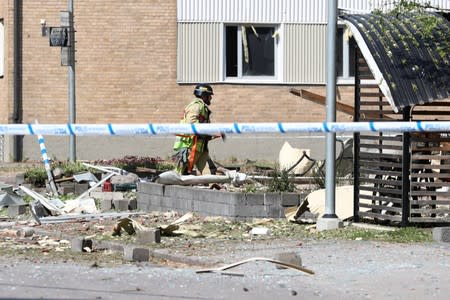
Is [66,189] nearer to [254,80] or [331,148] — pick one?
[331,148]

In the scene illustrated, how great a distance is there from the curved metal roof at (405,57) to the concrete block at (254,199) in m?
2.05

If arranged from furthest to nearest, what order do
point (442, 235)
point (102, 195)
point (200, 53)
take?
point (200, 53) < point (102, 195) < point (442, 235)

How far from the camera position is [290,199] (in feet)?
46.0

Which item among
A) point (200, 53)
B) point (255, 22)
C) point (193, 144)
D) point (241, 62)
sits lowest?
point (193, 144)

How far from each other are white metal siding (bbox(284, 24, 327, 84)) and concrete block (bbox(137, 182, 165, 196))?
12.1m

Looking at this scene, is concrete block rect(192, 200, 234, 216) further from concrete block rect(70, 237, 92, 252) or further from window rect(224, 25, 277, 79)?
window rect(224, 25, 277, 79)

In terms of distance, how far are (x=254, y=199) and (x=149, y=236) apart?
2235 mm

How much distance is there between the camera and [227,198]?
14.1 m

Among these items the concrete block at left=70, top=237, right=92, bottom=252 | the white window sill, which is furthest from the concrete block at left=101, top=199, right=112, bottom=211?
the white window sill

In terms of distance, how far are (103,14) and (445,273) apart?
17990mm

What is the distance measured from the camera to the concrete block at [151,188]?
15453 mm

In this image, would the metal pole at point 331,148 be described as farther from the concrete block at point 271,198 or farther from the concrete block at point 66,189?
the concrete block at point 66,189

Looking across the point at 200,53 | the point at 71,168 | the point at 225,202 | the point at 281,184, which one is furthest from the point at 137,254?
the point at 200,53

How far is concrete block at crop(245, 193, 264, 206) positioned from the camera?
13.9 metres
